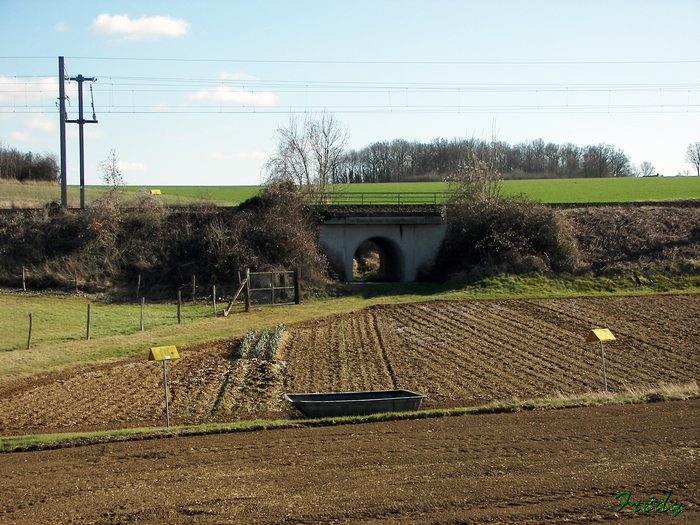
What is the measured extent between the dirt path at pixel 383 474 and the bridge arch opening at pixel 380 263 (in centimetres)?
2884

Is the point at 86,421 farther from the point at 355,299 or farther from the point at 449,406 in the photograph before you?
the point at 355,299

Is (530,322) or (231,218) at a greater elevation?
(231,218)

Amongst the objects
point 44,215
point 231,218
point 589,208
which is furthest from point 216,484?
point 589,208

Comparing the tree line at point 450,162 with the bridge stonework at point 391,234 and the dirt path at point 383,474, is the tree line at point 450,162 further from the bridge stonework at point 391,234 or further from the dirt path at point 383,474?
the dirt path at point 383,474

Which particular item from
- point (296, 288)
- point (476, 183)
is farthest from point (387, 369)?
point (476, 183)

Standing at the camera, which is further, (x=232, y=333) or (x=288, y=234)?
(x=288, y=234)

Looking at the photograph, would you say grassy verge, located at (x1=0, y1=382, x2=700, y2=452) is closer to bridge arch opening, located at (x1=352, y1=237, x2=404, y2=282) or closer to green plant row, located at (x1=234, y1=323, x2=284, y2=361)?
green plant row, located at (x1=234, y1=323, x2=284, y2=361)

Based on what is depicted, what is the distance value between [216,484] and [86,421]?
687 centimetres

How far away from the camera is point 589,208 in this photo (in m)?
43.4

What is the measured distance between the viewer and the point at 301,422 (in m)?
13.4

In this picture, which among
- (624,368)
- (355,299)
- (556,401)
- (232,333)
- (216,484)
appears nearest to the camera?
(216,484)

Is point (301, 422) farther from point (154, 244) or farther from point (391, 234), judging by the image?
point (391, 234)

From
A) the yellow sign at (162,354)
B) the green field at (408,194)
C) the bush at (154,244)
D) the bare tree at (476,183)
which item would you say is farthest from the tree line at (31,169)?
the yellow sign at (162,354)

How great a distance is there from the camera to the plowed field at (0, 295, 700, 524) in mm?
8461
